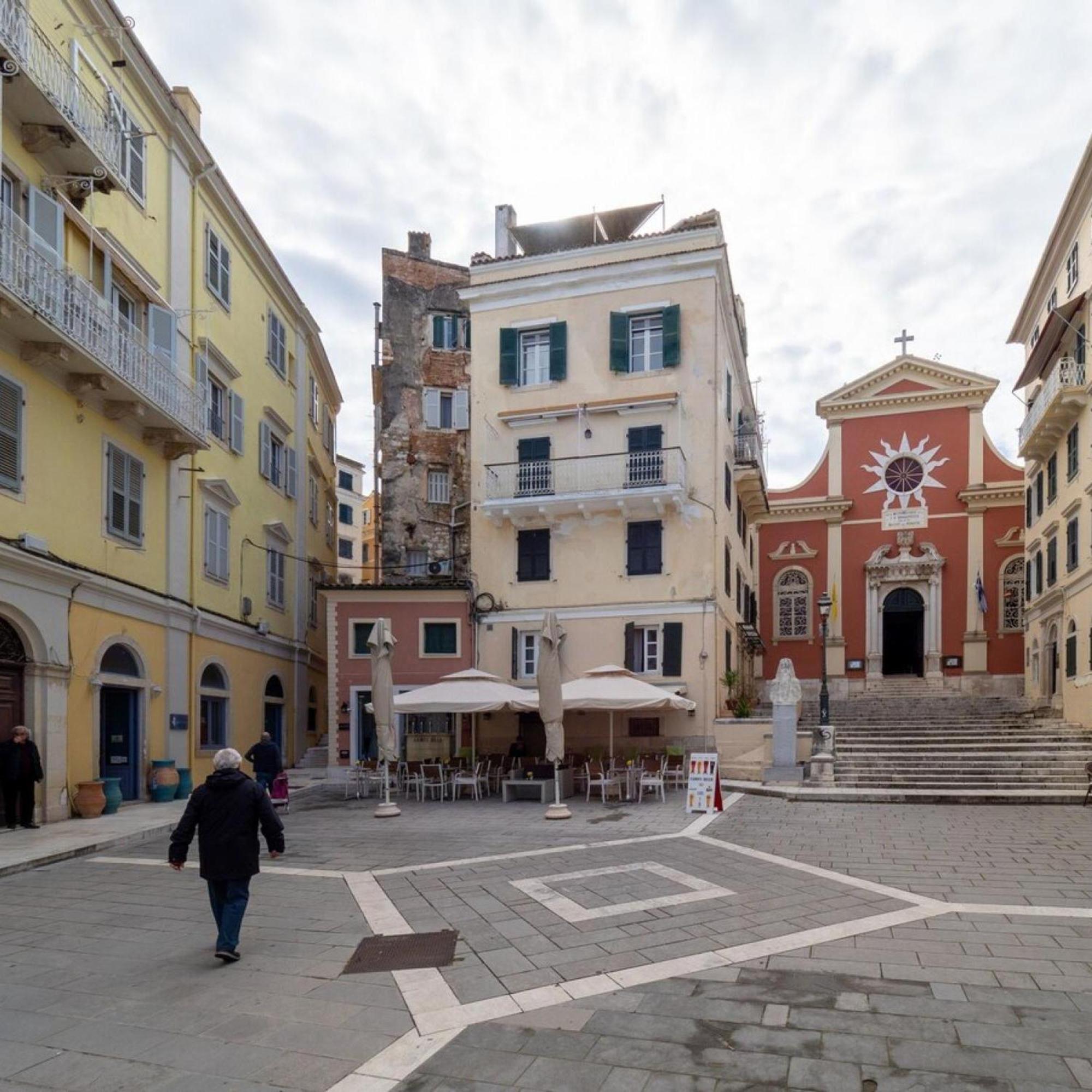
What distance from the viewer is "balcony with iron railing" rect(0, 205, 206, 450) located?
486 inches

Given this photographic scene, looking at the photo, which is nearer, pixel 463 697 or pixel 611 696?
pixel 611 696

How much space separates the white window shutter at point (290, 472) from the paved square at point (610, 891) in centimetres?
1825

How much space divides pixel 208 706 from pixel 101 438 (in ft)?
22.4

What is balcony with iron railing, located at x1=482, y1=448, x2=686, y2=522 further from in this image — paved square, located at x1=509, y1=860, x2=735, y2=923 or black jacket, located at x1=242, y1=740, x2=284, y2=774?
paved square, located at x1=509, y1=860, x2=735, y2=923

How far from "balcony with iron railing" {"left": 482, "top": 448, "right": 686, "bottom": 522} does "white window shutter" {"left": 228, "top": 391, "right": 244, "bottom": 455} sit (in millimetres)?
6314

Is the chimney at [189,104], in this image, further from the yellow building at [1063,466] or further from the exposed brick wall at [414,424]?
the yellow building at [1063,466]

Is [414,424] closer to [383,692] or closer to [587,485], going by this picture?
[587,485]

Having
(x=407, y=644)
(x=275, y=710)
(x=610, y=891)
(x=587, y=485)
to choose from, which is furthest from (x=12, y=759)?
(x=587, y=485)

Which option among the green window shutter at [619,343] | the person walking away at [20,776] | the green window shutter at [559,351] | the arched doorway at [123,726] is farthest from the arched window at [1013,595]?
the person walking away at [20,776]

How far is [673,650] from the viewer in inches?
854

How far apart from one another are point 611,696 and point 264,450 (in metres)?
12.0

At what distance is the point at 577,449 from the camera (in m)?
23.2

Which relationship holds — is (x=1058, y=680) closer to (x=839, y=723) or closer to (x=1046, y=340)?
(x=839, y=723)

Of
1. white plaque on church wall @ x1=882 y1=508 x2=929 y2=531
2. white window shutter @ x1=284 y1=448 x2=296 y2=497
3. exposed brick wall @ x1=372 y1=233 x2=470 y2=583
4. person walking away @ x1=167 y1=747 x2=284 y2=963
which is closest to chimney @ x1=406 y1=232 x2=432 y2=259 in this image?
exposed brick wall @ x1=372 y1=233 x2=470 y2=583
